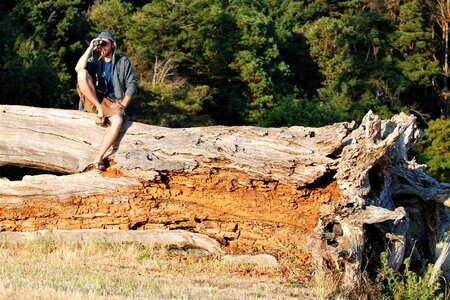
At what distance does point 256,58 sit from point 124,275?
129ft

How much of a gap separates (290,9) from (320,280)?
51.4m

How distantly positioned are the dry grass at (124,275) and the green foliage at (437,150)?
30.1 metres

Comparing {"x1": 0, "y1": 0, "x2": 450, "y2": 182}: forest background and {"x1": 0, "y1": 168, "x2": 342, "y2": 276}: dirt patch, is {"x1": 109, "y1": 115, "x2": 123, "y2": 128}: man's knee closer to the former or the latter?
{"x1": 0, "y1": 168, "x2": 342, "y2": 276}: dirt patch

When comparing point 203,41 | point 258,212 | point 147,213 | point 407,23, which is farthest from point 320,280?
point 407,23

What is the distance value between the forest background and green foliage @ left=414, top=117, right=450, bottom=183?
61 mm

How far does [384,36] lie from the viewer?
5166cm

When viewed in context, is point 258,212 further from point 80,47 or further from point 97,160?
point 80,47

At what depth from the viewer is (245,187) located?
11422mm

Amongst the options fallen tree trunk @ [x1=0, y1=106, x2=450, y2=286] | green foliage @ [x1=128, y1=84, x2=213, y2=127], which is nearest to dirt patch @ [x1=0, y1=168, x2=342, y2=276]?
fallen tree trunk @ [x1=0, y1=106, x2=450, y2=286]

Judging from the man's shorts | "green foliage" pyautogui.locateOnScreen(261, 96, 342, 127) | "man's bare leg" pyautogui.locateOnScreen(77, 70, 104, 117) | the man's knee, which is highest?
"man's bare leg" pyautogui.locateOnScreen(77, 70, 104, 117)

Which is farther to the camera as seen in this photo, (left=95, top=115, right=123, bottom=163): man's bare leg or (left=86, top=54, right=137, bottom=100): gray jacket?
(left=86, top=54, right=137, bottom=100): gray jacket

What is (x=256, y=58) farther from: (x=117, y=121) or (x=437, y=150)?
(x=117, y=121)

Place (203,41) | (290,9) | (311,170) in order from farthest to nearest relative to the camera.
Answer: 1. (290,9)
2. (203,41)
3. (311,170)

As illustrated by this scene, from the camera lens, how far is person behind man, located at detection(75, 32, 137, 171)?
39.0 ft
